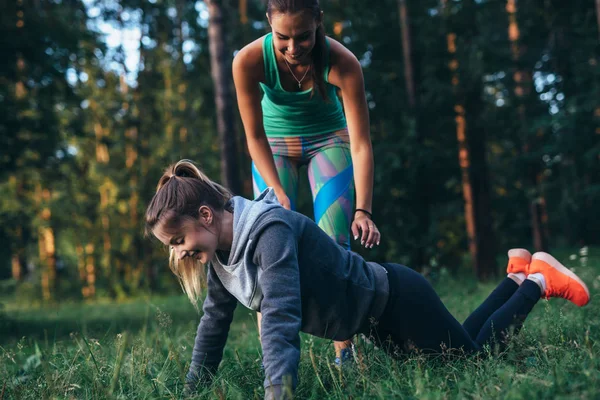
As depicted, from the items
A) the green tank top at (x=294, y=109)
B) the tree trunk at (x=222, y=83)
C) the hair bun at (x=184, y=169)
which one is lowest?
the hair bun at (x=184, y=169)

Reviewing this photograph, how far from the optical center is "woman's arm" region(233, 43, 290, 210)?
10.3 feet

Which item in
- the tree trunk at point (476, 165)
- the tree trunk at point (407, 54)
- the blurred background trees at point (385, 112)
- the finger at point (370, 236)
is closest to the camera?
the finger at point (370, 236)

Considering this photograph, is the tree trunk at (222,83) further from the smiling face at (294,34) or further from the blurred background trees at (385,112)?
the smiling face at (294,34)

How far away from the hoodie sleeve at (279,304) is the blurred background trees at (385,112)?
311 cm

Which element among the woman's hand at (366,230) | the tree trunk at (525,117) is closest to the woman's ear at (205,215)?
the woman's hand at (366,230)

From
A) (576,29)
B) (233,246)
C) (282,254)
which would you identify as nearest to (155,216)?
(233,246)

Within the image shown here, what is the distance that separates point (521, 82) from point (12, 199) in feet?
49.5

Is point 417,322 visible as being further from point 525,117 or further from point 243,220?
point 525,117

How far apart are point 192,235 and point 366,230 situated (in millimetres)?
941

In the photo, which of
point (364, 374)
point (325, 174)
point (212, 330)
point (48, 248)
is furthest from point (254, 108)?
point (48, 248)

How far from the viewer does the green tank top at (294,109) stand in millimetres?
3197

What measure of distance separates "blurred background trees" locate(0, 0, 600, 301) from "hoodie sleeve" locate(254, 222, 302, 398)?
10.2 ft

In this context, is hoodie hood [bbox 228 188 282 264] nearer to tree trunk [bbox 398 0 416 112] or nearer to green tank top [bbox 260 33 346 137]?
green tank top [bbox 260 33 346 137]

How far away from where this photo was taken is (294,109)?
11.0ft
